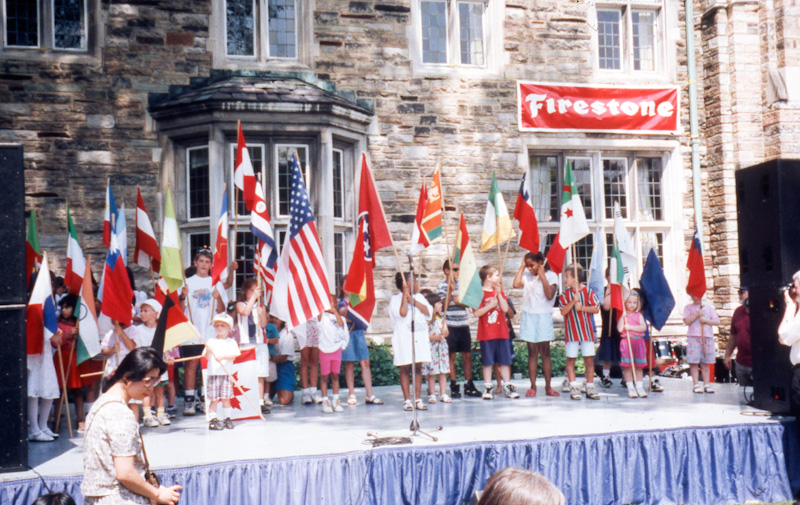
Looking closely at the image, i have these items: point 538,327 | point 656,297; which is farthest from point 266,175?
point 656,297

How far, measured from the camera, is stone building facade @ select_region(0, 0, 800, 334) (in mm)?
11578

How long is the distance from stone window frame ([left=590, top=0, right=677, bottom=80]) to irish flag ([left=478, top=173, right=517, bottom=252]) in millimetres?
4992

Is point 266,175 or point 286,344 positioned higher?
point 266,175

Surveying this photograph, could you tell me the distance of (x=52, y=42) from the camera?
38.3 feet

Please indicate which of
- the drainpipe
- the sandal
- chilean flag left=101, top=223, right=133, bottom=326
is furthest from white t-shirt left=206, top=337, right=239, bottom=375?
the drainpipe

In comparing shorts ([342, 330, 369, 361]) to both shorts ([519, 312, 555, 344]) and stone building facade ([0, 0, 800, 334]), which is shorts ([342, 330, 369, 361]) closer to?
shorts ([519, 312, 555, 344])

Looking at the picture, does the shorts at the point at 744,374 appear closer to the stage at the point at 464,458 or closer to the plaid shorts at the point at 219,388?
the stage at the point at 464,458

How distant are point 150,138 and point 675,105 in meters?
8.85

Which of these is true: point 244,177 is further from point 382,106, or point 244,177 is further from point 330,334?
point 382,106

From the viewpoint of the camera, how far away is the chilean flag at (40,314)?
7.16 metres

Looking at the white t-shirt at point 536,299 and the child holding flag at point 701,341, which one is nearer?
the white t-shirt at point 536,299

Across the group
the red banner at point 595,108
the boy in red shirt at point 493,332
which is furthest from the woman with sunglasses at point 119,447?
the red banner at point 595,108

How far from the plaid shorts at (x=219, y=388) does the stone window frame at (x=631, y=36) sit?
8.86 meters

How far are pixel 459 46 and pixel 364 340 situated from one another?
5.96m
